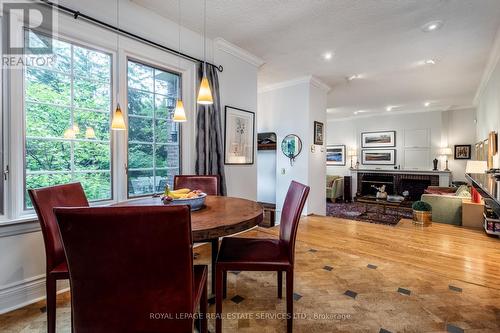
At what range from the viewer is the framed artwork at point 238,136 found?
3.41 m

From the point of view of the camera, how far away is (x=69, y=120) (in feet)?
7.04

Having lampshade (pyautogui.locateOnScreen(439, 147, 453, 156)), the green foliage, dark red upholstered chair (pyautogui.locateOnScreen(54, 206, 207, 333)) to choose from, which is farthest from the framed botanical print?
lampshade (pyautogui.locateOnScreen(439, 147, 453, 156))

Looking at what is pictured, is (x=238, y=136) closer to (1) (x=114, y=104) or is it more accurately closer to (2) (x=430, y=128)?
(1) (x=114, y=104)

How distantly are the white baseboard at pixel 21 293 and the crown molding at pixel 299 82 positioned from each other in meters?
4.50

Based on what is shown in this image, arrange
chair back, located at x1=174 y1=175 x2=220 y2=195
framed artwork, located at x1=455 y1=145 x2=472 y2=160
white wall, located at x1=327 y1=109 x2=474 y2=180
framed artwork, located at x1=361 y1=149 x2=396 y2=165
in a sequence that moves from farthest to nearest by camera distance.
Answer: framed artwork, located at x1=361 y1=149 x2=396 y2=165 → white wall, located at x1=327 y1=109 x2=474 y2=180 → framed artwork, located at x1=455 y1=145 x2=472 y2=160 → chair back, located at x1=174 y1=175 x2=220 y2=195

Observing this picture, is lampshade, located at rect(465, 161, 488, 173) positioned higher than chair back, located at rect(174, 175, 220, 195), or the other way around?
lampshade, located at rect(465, 161, 488, 173)

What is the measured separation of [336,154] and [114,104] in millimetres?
7807

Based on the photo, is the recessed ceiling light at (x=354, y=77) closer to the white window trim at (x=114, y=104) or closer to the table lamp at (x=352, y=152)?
the white window trim at (x=114, y=104)

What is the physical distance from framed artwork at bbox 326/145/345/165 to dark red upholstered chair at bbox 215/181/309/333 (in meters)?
7.41

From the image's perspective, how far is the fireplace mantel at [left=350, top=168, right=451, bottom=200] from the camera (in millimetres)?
6824

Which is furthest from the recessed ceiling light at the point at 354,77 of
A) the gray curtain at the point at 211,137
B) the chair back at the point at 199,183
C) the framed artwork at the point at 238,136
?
the chair back at the point at 199,183

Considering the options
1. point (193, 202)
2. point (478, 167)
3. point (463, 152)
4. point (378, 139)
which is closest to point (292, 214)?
point (193, 202)

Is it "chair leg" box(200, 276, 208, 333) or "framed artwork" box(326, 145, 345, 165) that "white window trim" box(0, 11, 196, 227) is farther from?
"framed artwork" box(326, 145, 345, 165)

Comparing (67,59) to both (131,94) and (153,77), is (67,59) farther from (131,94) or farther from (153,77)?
(153,77)
